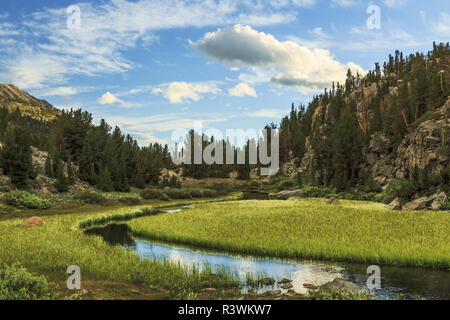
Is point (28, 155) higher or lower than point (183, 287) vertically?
higher

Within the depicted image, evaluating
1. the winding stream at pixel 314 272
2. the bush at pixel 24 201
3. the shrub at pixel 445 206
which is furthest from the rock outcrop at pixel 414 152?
the bush at pixel 24 201

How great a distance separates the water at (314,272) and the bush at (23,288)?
7.30m

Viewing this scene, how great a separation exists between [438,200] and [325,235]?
22145mm

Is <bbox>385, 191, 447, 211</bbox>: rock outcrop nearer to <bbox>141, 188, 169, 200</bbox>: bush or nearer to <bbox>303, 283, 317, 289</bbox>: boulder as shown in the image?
<bbox>303, 283, 317, 289</bbox>: boulder

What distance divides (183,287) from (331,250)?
1058cm

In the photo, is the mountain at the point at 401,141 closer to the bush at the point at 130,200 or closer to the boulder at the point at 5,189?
the bush at the point at 130,200

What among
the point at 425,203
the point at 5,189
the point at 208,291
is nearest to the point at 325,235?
the point at 208,291

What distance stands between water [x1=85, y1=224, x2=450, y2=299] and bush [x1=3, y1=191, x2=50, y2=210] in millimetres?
26426

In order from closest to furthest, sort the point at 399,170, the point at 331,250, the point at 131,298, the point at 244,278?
the point at 131,298 → the point at 244,278 → the point at 331,250 → the point at 399,170

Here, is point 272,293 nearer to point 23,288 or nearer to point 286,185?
point 23,288

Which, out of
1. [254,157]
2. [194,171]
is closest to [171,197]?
[194,171]

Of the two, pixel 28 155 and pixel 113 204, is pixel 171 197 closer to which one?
pixel 113 204

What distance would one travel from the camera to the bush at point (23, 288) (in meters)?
11.3
